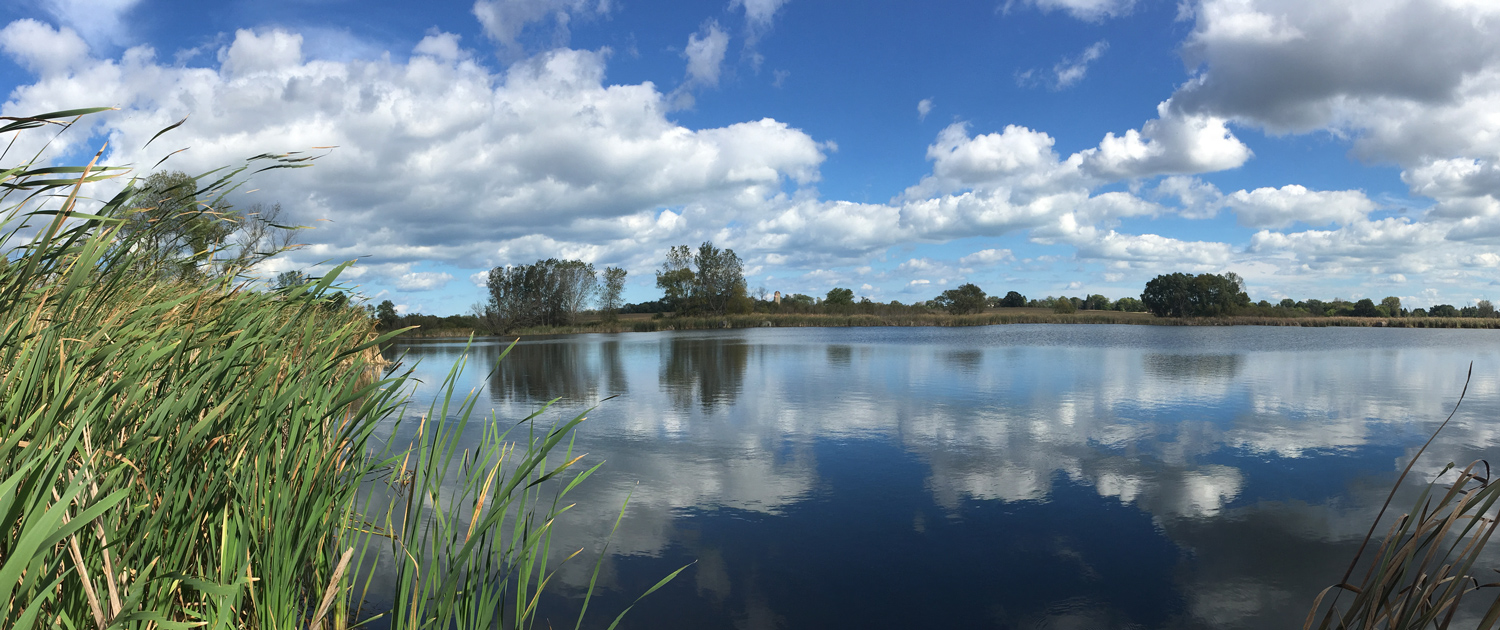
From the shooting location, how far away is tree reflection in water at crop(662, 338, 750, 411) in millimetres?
9952

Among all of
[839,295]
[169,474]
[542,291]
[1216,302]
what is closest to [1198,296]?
[1216,302]

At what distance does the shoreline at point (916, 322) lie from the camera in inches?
1900

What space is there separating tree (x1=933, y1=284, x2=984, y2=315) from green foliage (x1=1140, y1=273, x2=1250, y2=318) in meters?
16.6

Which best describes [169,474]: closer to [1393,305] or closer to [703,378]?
[703,378]

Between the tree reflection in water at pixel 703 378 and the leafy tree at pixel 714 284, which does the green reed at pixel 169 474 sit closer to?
the tree reflection in water at pixel 703 378

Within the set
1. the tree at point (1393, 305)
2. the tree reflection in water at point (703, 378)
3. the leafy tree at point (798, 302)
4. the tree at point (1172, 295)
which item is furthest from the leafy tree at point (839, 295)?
the tree reflection in water at point (703, 378)

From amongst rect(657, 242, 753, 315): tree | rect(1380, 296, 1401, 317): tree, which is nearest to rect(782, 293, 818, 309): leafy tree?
rect(657, 242, 753, 315): tree

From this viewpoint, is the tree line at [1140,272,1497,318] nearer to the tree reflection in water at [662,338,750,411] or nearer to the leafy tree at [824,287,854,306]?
the leafy tree at [824,287,854,306]

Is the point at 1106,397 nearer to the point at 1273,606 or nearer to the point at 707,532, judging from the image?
the point at 1273,606

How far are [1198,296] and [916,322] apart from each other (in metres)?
25.1

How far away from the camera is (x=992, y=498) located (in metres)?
4.74

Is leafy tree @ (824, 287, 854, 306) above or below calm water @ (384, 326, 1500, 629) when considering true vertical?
above

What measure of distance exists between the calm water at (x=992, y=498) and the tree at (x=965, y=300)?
5193cm

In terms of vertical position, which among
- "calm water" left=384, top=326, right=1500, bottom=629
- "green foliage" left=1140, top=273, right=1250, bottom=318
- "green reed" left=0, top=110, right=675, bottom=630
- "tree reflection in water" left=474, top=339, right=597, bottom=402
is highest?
"green foliage" left=1140, top=273, right=1250, bottom=318
